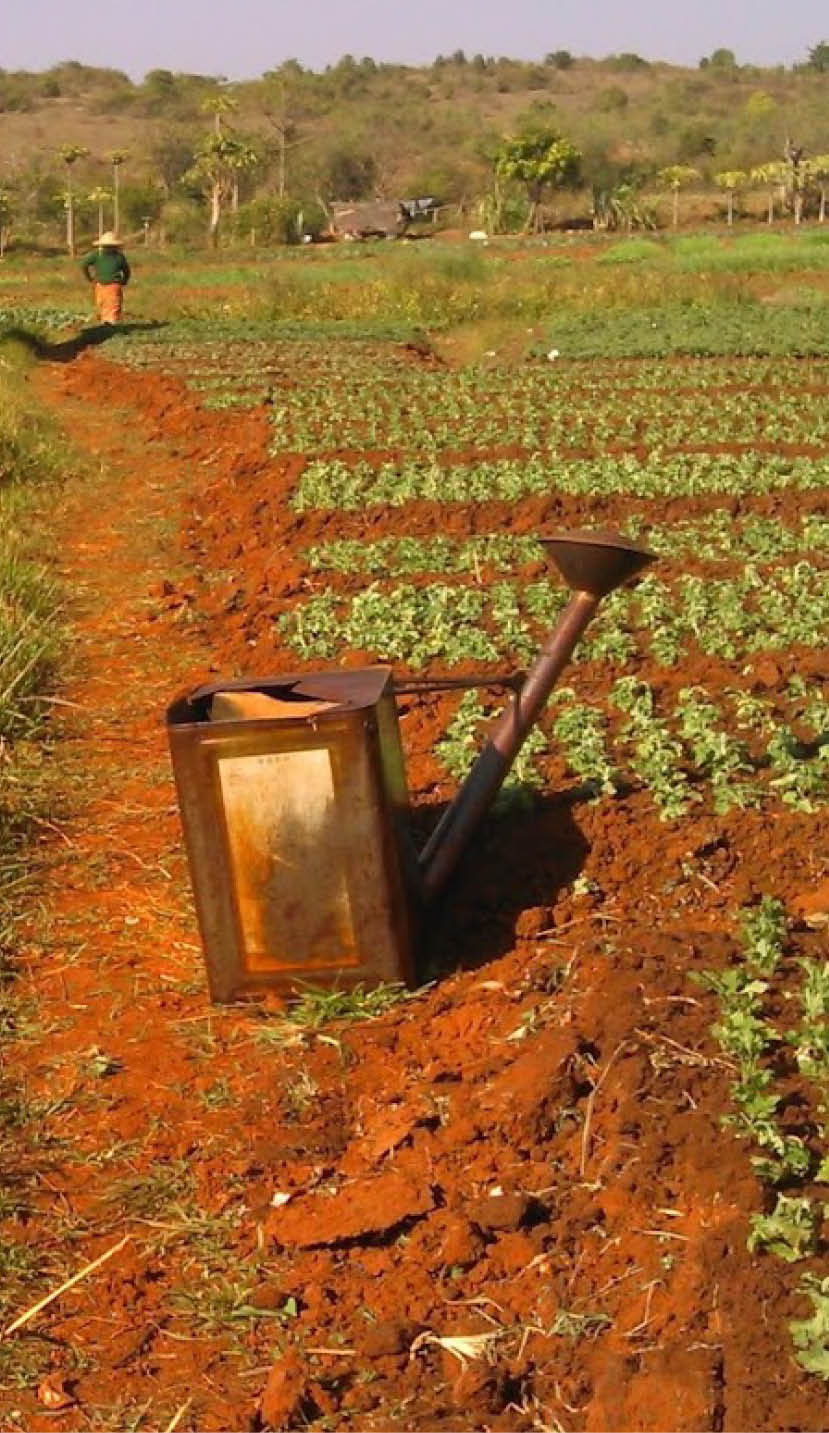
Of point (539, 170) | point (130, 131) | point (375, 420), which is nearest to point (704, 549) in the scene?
point (375, 420)

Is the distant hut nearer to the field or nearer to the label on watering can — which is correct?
the field

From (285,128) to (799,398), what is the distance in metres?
66.5

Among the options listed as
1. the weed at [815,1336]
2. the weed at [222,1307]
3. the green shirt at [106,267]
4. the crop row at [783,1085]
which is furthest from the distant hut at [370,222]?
the weed at [815,1336]

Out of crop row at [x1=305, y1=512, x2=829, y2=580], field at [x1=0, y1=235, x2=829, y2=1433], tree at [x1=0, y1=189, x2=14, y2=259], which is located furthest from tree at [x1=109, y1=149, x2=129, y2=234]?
field at [x1=0, y1=235, x2=829, y2=1433]

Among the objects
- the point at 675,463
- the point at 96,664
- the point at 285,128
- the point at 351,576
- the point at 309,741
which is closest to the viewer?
the point at 309,741

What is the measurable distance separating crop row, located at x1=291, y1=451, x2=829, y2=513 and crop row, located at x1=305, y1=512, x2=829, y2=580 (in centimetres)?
101

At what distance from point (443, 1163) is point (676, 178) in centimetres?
5868

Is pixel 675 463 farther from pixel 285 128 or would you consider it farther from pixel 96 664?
pixel 285 128

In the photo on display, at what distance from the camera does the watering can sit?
4348mm

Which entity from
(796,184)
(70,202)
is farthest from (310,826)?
(796,184)

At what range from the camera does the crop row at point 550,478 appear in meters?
10.9

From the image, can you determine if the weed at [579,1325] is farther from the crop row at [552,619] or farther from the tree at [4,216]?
the tree at [4,216]

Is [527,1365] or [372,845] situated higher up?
[372,845]

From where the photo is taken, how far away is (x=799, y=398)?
50.3 feet
